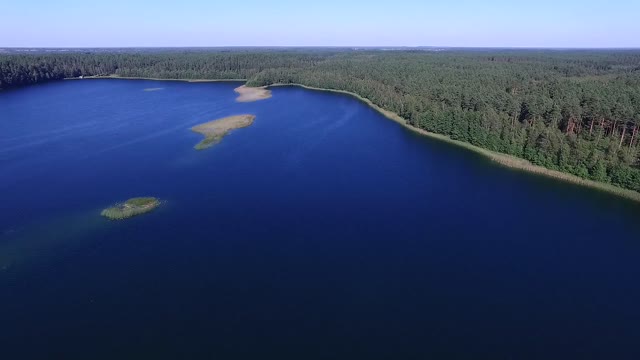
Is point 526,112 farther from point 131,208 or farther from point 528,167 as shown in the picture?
point 131,208

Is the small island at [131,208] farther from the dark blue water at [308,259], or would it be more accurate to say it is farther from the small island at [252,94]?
the small island at [252,94]

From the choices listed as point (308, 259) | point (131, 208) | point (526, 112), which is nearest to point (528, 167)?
point (526, 112)

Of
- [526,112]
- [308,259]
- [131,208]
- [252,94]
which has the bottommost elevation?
[308,259]

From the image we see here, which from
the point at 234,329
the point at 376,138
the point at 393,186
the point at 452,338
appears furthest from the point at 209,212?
the point at 376,138

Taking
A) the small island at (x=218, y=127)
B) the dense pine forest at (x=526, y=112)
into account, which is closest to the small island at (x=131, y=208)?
the small island at (x=218, y=127)

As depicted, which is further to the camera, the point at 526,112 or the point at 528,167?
the point at 526,112
